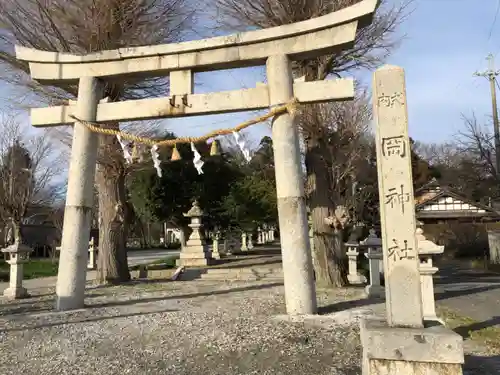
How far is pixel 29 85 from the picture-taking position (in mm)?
12875

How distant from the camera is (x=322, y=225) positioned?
11398 millimetres

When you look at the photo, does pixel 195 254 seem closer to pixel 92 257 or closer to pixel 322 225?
pixel 92 257

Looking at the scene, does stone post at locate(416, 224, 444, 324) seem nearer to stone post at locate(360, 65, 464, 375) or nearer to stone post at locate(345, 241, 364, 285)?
stone post at locate(360, 65, 464, 375)

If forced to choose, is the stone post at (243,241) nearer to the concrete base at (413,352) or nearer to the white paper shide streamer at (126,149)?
the white paper shide streamer at (126,149)

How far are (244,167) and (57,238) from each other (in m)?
14.0

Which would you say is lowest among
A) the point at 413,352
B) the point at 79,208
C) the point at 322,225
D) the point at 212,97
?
the point at 413,352

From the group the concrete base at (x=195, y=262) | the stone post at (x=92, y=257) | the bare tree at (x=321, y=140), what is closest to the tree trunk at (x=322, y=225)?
the bare tree at (x=321, y=140)

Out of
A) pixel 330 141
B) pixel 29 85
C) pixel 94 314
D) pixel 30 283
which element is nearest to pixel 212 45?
pixel 330 141

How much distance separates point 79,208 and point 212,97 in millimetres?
3448

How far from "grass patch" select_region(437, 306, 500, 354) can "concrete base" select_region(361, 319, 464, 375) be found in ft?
8.78

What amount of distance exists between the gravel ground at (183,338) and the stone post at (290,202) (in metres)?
0.49

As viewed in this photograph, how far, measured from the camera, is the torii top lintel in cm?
792

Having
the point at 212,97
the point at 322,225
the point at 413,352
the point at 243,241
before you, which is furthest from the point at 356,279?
the point at 243,241

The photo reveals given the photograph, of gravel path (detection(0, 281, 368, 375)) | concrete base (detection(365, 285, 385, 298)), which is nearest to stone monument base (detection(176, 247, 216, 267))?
gravel path (detection(0, 281, 368, 375))
